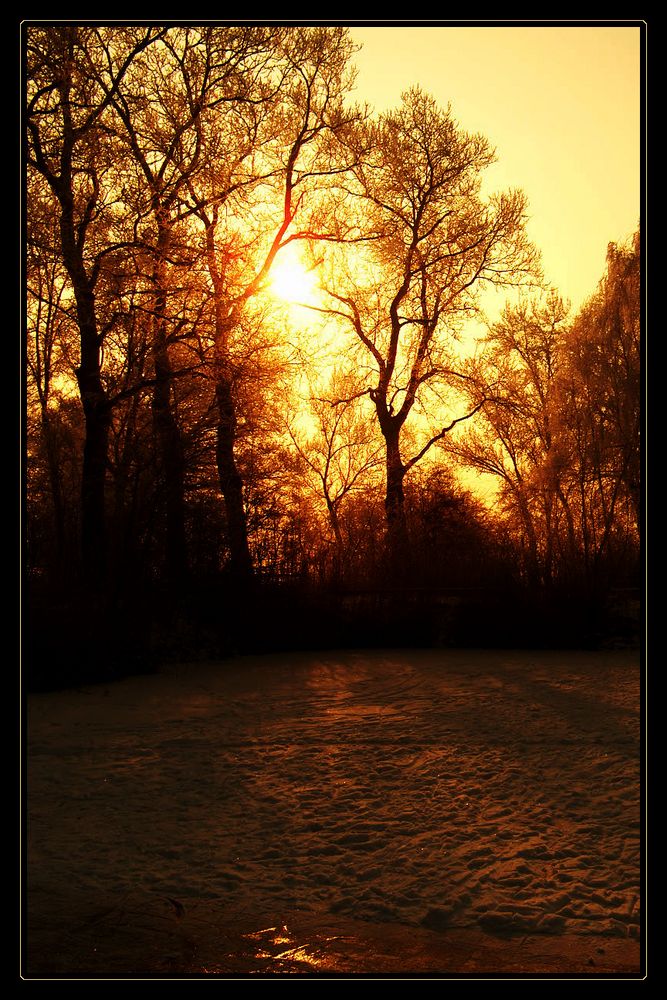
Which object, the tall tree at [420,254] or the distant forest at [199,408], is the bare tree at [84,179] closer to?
the distant forest at [199,408]

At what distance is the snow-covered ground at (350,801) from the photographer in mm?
5207

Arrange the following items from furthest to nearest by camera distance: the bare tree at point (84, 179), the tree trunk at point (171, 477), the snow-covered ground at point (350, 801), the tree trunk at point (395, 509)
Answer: the tree trunk at point (395, 509) < the tree trunk at point (171, 477) < the bare tree at point (84, 179) < the snow-covered ground at point (350, 801)

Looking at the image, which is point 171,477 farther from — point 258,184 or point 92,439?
point 258,184

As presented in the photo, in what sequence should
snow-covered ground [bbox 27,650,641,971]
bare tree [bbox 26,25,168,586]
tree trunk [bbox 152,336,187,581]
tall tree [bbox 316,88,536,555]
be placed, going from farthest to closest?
tall tree [bbox 316,88,536,555]
tree trunk [bbox 152,336,187,581]
bare tree [bbox 26,25,168,586]
snow-covered ground [bbox 27,650,641,971]

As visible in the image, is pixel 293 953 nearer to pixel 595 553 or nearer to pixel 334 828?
pixel 334 828

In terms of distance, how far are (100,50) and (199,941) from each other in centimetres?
1407

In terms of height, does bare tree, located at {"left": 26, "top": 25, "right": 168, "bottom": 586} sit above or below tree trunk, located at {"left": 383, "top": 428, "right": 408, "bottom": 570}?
above

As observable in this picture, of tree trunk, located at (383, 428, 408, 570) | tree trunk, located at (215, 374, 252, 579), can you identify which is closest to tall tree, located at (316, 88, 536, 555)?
tree trunk, located at (383, 428, 408, 570)

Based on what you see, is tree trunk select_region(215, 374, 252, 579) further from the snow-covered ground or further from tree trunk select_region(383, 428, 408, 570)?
the snow-covered ground

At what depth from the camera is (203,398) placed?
624 inches

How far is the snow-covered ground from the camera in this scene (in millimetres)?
5207

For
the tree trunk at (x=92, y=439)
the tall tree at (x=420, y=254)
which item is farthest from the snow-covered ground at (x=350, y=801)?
the tall tree at (x=420, y=254)

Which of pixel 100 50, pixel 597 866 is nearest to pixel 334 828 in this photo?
pixel 597 866

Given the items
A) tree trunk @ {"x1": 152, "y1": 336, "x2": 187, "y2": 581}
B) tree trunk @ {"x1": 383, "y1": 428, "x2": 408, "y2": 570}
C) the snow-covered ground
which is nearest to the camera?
the snow-covered ground
